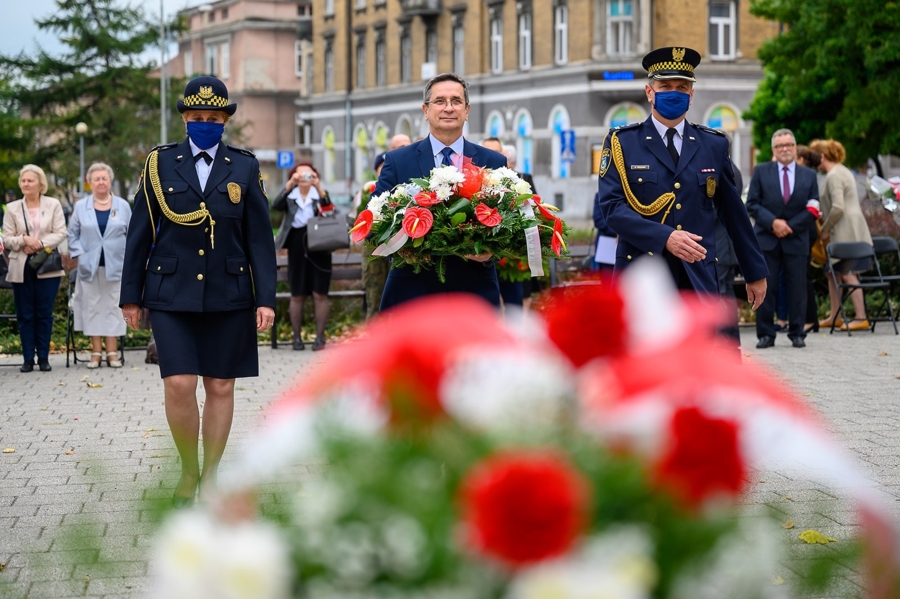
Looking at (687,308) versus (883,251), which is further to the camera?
(883,251)

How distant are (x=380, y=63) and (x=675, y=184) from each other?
2661 inches

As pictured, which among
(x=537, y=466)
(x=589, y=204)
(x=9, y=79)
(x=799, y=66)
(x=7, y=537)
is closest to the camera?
(x=537, y=466)

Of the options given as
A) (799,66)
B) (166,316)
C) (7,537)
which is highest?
(799,66)

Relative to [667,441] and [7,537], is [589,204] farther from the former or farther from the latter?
[667,441]

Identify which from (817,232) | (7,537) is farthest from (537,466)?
(817,232)

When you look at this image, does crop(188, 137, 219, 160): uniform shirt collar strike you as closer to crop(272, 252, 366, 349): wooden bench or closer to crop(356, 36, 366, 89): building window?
crop(272, 252, 366, 349): wooden bench

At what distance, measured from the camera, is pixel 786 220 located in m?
15.8

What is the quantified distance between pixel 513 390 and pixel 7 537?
521 cm

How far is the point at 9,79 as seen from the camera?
6906cm

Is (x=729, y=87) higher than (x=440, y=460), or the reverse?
(x=729, y=87)

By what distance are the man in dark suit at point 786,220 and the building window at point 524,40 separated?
44595 millimetres

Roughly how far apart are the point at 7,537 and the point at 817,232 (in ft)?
41.0

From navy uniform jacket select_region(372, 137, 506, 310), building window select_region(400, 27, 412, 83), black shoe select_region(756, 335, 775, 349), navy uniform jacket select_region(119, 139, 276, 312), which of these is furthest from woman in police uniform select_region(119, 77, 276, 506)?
building window select_region(400, 27, 412, 83)

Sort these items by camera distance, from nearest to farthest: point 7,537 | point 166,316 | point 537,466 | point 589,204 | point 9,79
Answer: point 537,466 < point 7,537 < point 166,316 < point 589,204 < point 9,79
